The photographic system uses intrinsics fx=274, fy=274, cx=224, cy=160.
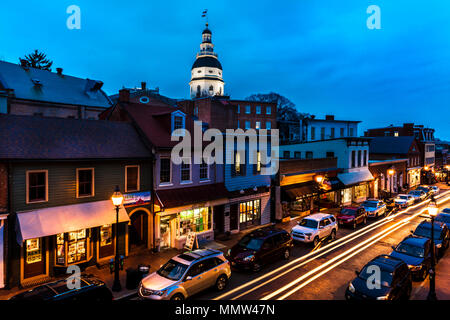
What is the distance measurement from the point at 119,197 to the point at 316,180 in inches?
883

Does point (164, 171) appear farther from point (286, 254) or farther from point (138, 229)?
point (286, 254)

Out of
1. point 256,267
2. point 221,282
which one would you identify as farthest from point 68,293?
point 256,267

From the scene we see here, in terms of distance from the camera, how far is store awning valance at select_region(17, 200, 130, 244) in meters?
13.1

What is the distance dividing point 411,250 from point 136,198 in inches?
649

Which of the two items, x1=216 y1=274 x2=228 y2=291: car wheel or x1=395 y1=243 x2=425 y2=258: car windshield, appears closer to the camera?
x1=216 y1=274 x2=228 y2=291: car wheel

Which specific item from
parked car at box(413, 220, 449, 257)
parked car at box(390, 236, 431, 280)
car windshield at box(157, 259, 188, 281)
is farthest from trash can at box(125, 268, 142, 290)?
parked car at box(413, 220, 449, 257)

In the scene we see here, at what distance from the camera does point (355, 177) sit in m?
34.9

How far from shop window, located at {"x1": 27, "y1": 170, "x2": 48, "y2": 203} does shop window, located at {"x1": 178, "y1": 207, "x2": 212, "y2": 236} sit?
837cm

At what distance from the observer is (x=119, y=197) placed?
43.1 feet

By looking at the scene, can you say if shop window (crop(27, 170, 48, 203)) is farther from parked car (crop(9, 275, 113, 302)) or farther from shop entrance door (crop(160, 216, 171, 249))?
shop entrance door (crop(160, 216, 171, 249))

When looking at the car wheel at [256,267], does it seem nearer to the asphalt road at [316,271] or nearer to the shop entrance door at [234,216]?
the asphalt road at [316,271]

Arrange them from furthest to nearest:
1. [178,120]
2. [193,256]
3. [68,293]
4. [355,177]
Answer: [355,177] → [178,120] → [193,256] → [68,293]
